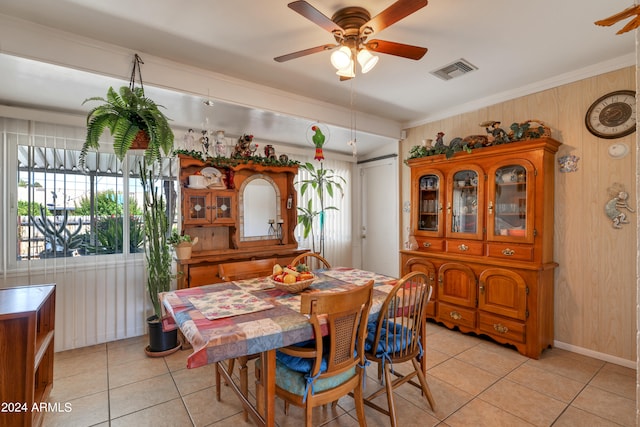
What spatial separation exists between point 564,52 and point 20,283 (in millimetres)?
5171

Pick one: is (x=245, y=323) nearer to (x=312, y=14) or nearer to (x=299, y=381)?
(x=299, y=381)

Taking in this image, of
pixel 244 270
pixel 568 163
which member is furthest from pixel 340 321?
pixel 568 163

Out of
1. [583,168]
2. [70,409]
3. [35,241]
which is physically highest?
[583,168]

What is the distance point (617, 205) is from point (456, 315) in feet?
5.82

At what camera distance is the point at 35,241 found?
2.79 m

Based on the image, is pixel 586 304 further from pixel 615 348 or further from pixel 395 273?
pixel 395 273

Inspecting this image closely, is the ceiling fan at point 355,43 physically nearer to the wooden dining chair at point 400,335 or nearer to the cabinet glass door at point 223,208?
the wooden dining chair at point 400,335

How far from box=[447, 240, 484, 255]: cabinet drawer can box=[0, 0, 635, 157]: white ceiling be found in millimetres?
1646

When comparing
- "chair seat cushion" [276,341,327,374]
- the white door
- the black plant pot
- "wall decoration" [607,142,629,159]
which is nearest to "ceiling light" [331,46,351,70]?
"chair seat cushion" [276,341,327,374]

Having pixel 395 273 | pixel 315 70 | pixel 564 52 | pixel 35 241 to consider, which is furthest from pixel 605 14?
pixel 35 241

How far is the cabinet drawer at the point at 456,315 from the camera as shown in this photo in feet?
10.5

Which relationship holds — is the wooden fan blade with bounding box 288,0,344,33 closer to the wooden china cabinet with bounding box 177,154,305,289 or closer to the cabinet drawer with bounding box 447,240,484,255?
the wooden china cabinet with bounding box 177,154,305,289

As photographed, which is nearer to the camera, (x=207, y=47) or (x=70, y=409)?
(x=70, y=409)

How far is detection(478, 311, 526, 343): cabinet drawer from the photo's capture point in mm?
2846
